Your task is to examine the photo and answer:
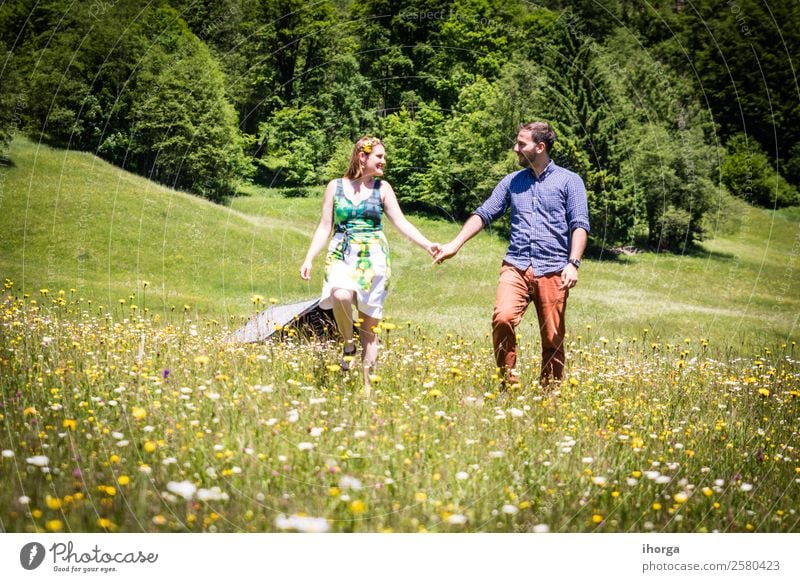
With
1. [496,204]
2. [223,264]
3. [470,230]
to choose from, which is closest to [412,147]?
[223,264]

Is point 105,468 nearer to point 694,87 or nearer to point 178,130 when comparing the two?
point 178,130

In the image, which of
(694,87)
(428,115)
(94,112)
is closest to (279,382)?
(428,115)

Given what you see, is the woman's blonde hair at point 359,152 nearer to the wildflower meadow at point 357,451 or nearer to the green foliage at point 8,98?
the wildflower meadow at point 357,451

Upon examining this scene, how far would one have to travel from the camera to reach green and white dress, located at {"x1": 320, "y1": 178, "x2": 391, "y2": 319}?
6.20m

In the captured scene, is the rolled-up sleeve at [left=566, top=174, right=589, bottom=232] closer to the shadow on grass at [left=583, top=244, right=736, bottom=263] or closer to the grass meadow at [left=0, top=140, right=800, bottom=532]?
the grass meadow at [left=0, top=140, right=800, bottom=532]

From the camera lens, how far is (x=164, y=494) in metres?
4.18

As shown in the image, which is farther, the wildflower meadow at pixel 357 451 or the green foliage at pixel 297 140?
the green foliage at pixel 297 140

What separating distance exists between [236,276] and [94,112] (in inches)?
173

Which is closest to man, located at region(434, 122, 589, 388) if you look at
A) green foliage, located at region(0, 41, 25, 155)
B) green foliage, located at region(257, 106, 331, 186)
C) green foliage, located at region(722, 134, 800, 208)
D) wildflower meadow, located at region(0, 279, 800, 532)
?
wildflower meadow, located at region(0, 279, 800, 532)

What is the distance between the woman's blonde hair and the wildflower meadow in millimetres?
1737

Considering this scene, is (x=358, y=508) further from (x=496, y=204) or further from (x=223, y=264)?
(x=223, y=264)

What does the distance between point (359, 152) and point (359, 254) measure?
873 mm

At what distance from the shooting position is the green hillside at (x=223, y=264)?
11688 millimetres

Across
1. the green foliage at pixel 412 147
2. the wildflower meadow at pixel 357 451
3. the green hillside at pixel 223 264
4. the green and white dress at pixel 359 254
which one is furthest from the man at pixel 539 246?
the green foliage at pixel 412 147
